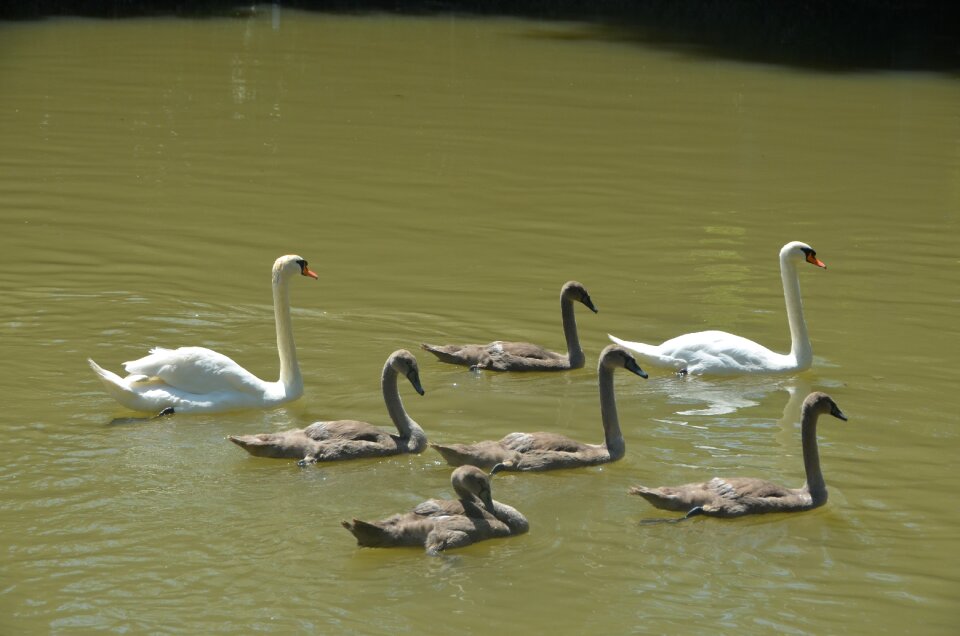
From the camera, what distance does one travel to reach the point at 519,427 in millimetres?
9656

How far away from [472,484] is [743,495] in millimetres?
1472

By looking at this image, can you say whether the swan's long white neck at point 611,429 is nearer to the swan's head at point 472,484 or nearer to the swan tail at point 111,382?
the swan's head at point 472,484

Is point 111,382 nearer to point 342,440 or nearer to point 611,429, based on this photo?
point 342,440

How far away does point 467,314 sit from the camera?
39.3ft

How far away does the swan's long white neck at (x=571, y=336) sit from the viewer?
35.4 ft

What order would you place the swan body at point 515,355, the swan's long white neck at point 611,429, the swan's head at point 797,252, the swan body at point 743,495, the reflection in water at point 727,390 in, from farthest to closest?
the swan's head at point 797,252 → the swan body at point 515,355 → the reflection in water at point 727,390 → the swan's long white neck at point 611,429 → the swan body at point 743,495

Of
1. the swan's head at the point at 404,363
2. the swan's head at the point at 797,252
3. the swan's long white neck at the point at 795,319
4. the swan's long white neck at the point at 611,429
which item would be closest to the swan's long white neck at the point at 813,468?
the swan's long white neck at the point at 611,429

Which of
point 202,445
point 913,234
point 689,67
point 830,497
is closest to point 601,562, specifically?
point 830,497

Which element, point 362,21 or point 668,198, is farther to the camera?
point 362,21

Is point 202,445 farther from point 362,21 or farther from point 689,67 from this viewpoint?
point 362,21

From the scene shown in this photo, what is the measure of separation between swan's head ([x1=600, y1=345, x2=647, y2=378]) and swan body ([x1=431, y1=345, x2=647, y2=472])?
0.26 metres

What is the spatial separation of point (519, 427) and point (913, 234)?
21.7 ft

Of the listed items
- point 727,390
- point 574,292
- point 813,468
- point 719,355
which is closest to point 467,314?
point 574,292

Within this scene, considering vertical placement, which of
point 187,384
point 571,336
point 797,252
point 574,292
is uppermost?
point 797,252
